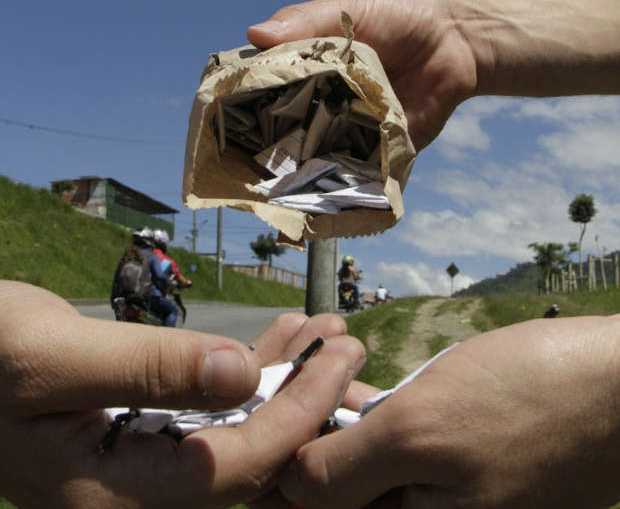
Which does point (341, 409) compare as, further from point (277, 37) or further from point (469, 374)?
point (277, 37)

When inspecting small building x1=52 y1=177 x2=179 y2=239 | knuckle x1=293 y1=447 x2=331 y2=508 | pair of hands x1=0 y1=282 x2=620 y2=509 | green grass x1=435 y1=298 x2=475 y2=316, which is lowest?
green grass x1=435 y1=298 x2=475 y2=316

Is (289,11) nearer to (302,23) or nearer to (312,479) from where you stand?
(302,23)

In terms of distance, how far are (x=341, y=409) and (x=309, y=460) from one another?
378 mm

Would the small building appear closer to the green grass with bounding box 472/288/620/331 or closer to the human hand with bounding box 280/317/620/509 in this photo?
the green grass with bounding box 472/288/620/331

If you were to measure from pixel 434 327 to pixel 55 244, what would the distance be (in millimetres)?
14550

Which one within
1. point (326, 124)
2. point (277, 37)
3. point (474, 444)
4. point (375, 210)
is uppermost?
point (277, 37)

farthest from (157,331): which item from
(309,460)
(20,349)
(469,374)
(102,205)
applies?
(102,205)

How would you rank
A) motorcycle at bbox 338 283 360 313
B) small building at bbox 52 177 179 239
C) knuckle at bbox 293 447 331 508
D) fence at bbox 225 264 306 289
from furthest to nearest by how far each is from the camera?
fence at bbox 225 264 306 289 < small building at bbox 52 177 179 239 < motorcycle at bbox 338 283 360 313 < knuckle at bbox 293 447 331 508

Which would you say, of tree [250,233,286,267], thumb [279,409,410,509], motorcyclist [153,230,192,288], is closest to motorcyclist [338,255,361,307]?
motorcyclist [153,230,192,288]

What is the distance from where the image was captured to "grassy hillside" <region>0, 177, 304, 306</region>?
1812 centimetres

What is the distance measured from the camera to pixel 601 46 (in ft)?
→ 7.37

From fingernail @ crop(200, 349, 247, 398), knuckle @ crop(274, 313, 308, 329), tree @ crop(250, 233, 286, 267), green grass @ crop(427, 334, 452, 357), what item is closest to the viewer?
fingernail @ crop(200, 349, 247, 398)

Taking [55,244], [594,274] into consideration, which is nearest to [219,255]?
[55,244]

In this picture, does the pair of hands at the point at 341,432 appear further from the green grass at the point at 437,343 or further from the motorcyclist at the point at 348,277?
the motorcyclist at the point at 348,277
